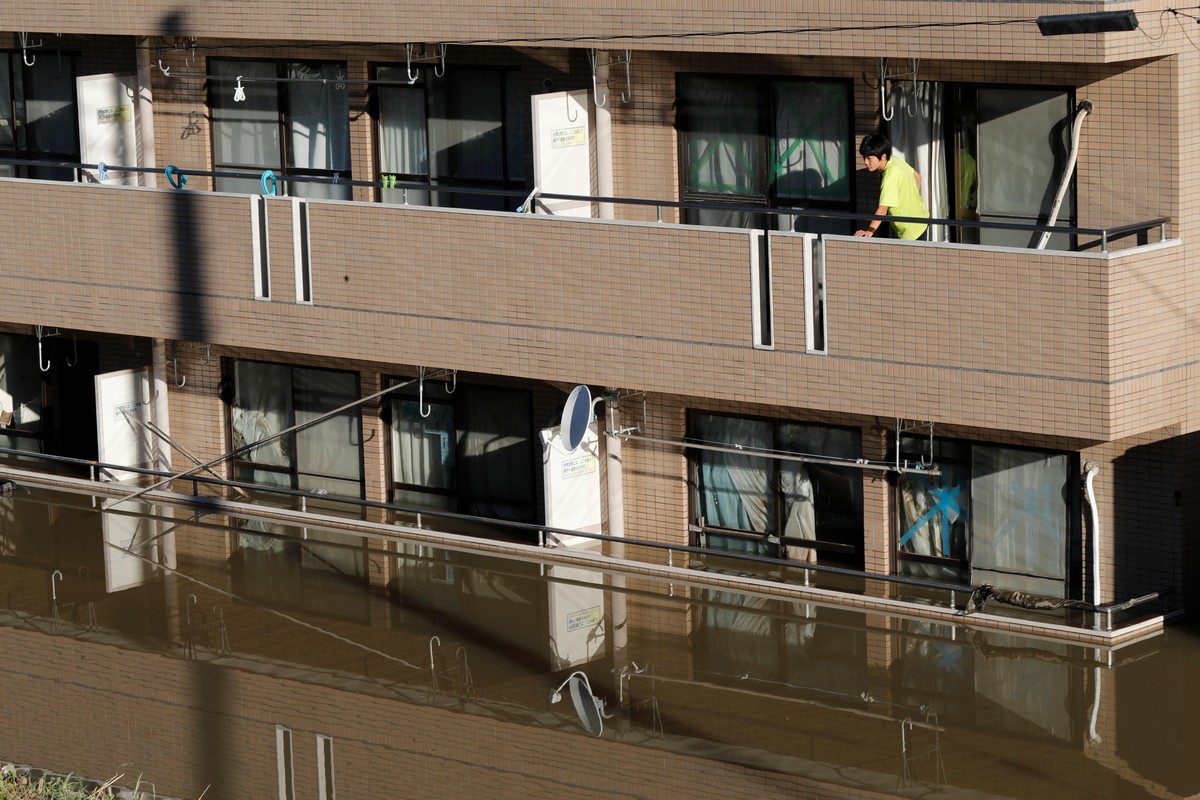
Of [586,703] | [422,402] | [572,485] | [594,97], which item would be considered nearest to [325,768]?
[586,703]

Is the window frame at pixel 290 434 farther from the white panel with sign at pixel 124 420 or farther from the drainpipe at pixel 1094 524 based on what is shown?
the drainpipe at pixel 1094 524

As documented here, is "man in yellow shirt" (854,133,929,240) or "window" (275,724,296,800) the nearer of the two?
"window" (275,724,296,800)

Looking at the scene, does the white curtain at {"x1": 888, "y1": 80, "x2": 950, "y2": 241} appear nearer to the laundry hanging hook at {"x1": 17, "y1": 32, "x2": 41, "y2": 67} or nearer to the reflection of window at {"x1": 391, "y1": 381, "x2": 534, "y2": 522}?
the reflection of window at {"x1": 391, "y1": 381, "x2": 534, "y2": 522}

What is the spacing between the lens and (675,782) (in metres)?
13.6

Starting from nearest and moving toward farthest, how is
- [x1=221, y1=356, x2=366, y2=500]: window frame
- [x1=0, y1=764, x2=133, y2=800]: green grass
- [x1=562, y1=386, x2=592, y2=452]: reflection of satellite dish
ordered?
[x1=0, y1=764, x2=133, y2=800]: green grass → [x1=562, y1=386, x2=592, y2=452]: reflection of satellite dish → [x1=221, y1=356, x2=366, y2=500]: window frame

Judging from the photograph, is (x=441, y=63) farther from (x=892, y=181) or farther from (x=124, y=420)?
(x=124, y=420)

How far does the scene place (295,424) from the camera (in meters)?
20.9

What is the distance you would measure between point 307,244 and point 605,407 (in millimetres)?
2978

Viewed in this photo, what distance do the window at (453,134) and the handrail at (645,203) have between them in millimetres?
119

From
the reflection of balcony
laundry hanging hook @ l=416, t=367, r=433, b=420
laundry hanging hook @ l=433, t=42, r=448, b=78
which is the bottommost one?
laundry hanging hook @ l=416, t=367, r=433, b=420

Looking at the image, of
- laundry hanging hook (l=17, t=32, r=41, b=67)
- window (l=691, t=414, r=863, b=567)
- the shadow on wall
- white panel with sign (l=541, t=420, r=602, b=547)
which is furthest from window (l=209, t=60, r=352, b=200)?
the shadow on wall

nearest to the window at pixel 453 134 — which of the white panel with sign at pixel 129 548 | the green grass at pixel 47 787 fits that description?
the white panel with sign at pixel 129 548

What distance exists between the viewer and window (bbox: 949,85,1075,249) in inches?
623

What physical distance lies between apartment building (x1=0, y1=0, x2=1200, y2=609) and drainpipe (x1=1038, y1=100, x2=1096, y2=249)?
32 mm
